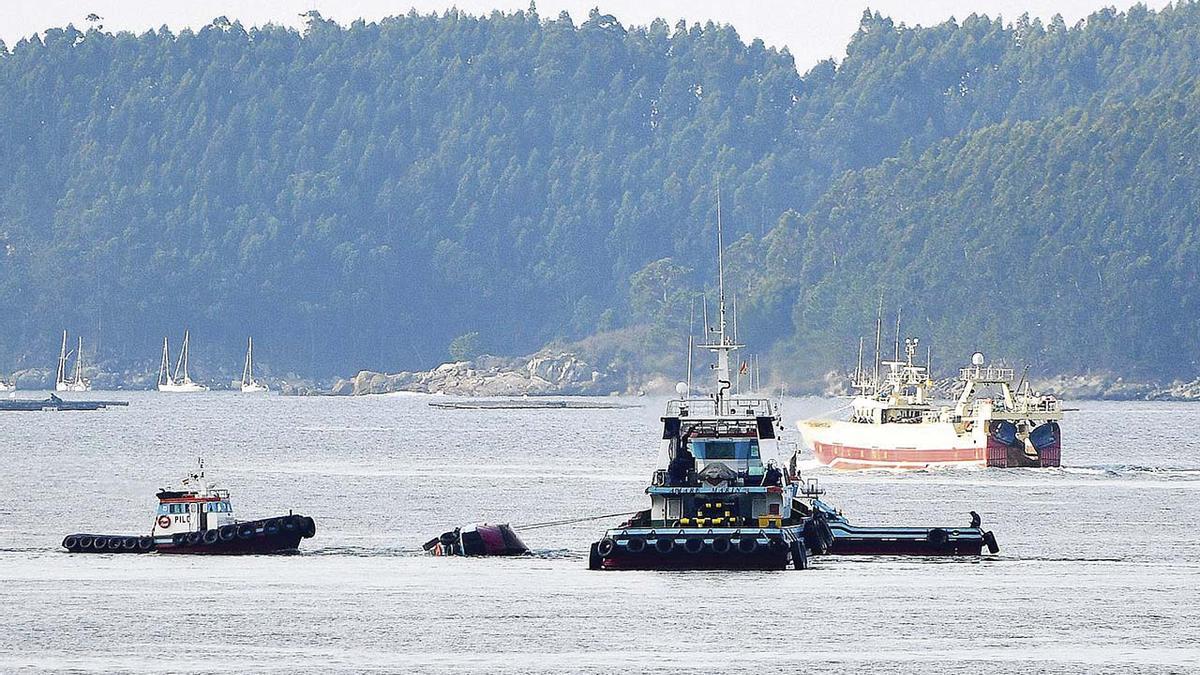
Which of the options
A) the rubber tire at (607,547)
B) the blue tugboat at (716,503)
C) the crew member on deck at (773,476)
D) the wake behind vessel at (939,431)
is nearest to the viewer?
the blue tugboat at (716,503)

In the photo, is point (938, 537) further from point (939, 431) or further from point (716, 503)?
point (939, 431)

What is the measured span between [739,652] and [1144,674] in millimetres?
10514

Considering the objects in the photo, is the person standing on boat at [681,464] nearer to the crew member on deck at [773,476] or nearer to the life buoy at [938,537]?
the crew member on deck at [773,476]

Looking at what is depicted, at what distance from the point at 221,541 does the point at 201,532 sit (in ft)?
3.35

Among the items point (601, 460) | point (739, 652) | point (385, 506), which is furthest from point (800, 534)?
point (601, 460)

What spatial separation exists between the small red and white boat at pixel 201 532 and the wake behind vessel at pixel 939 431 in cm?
6696

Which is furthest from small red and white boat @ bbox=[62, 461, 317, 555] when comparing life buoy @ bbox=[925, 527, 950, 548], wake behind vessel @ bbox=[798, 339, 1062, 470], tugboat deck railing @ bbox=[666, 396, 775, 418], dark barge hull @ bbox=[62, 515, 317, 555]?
wake behind vessel @ bbox=[798, 339, 1062, 470]

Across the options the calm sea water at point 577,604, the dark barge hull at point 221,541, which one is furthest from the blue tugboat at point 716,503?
the dark barge hull at point 221,541

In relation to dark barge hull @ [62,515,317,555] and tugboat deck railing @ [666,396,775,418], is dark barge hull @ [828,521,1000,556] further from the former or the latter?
dark barge hull @ [62,515,317,555]

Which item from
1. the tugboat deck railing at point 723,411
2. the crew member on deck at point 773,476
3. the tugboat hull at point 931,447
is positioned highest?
the tugboat hull at point 931,447

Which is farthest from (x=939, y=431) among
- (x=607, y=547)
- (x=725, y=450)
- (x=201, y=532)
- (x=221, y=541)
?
(x=607, y=547)

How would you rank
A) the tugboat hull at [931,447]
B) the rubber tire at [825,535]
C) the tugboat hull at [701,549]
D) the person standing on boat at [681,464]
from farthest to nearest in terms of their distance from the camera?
the tugboat hull at [931,447]
the rubber tire at [825,535]
the person standing on boat at [681,464]
the tugboat hull at [701,549]

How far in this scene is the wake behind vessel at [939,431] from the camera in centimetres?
15362

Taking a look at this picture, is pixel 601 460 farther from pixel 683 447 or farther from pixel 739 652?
pixel 739 652
